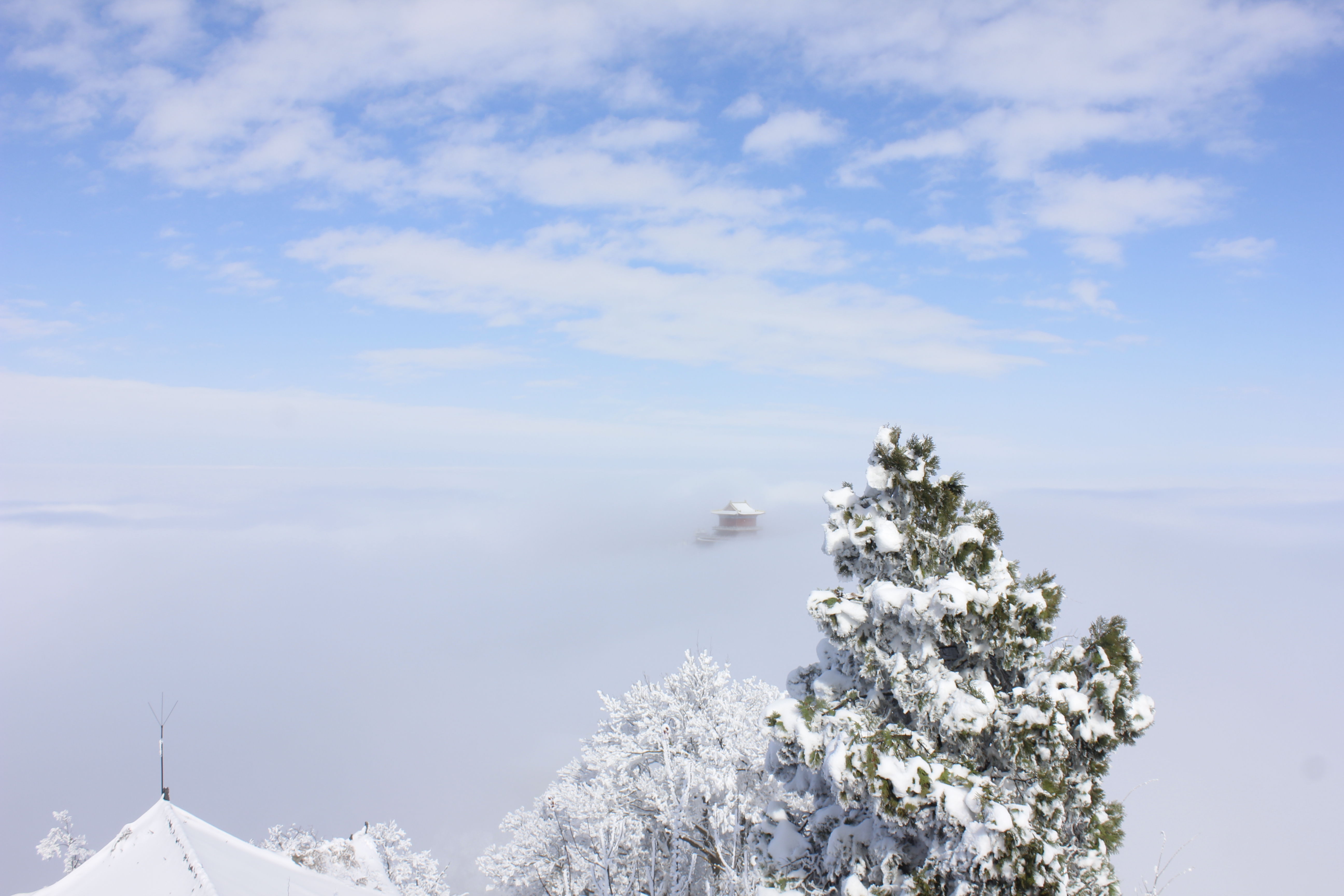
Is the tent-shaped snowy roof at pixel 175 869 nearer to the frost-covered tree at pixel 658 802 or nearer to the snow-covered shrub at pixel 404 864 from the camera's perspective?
the frost-covered tree at pixel 658 802

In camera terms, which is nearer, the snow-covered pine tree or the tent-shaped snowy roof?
the snow-covered pine tree

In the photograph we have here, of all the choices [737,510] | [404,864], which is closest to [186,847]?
[404,864]

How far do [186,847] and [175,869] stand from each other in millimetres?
346

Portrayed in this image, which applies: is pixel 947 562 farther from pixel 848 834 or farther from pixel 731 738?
pixel 731 738

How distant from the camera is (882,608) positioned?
6.98 m

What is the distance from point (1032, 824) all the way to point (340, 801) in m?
145

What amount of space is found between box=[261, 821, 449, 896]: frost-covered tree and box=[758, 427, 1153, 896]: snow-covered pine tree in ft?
50.6

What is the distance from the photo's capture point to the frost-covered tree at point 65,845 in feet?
92.7

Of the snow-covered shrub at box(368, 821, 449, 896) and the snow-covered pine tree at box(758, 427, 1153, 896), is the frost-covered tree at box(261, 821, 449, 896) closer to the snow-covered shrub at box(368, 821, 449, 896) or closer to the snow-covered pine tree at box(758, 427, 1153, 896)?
the snow-covered shrub at box(368, 821, 449, 896)

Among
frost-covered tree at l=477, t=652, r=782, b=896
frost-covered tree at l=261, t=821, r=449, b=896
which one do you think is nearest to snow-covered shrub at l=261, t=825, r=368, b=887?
frost-covered tree at l=261, t=821, r=449, b=896

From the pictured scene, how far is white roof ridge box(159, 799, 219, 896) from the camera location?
41.2 feet

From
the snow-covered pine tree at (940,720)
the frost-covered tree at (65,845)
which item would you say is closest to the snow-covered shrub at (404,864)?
the frost-covered tree at (65,845)

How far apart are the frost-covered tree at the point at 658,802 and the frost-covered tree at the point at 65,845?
16.2 m

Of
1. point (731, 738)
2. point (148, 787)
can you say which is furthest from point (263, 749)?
point (731, 738)
